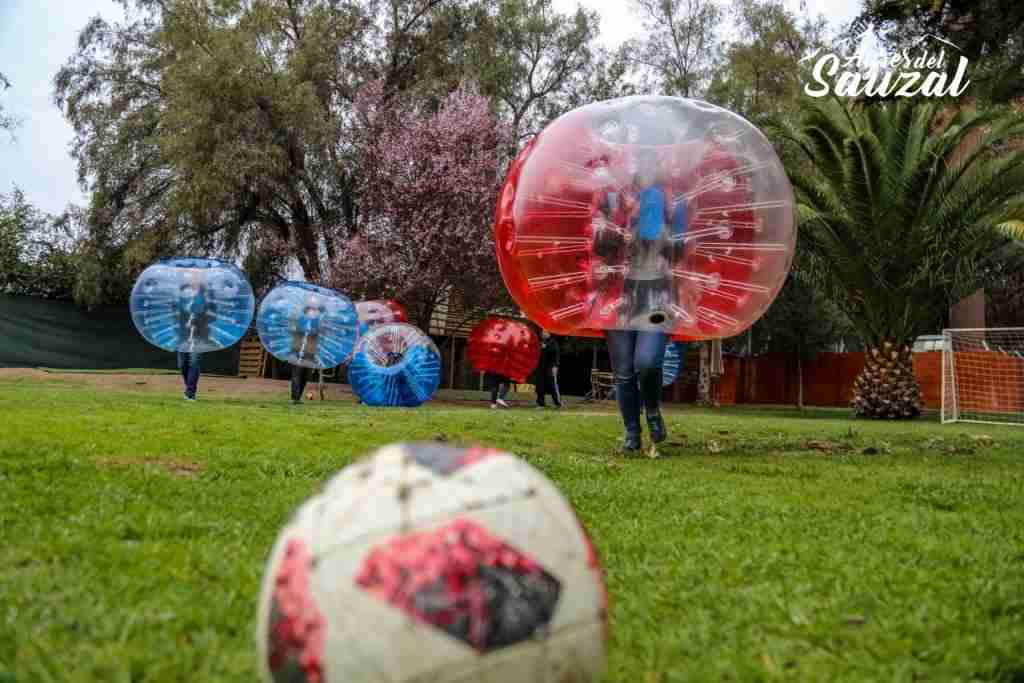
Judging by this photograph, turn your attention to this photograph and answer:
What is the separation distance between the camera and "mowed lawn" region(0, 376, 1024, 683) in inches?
82.0

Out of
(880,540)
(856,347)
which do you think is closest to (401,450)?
(880,540)

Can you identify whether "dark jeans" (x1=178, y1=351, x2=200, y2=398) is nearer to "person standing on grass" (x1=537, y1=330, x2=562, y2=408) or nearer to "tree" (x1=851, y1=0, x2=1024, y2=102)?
"person standing on grass" (x1=537, y1=330, x2=562, y2=408)

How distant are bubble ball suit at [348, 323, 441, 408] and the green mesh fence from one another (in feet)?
37.7

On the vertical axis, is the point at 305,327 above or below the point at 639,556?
above

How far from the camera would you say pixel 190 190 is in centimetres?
1973

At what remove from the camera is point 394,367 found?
1514 centimetres

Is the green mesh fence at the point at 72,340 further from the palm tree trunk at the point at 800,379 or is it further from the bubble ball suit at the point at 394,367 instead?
the palm tree trunk at the point at 800,379

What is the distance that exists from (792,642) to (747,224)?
4477 mm

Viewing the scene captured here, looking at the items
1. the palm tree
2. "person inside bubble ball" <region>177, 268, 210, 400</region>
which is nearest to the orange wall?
the palm tree

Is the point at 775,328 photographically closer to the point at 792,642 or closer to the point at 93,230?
the point at 93,230

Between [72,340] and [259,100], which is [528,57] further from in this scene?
[72,340]

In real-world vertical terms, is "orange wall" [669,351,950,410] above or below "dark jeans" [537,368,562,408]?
above

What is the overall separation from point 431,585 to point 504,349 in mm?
16143

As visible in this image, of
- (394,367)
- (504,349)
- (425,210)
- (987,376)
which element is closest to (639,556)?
(394,367)
